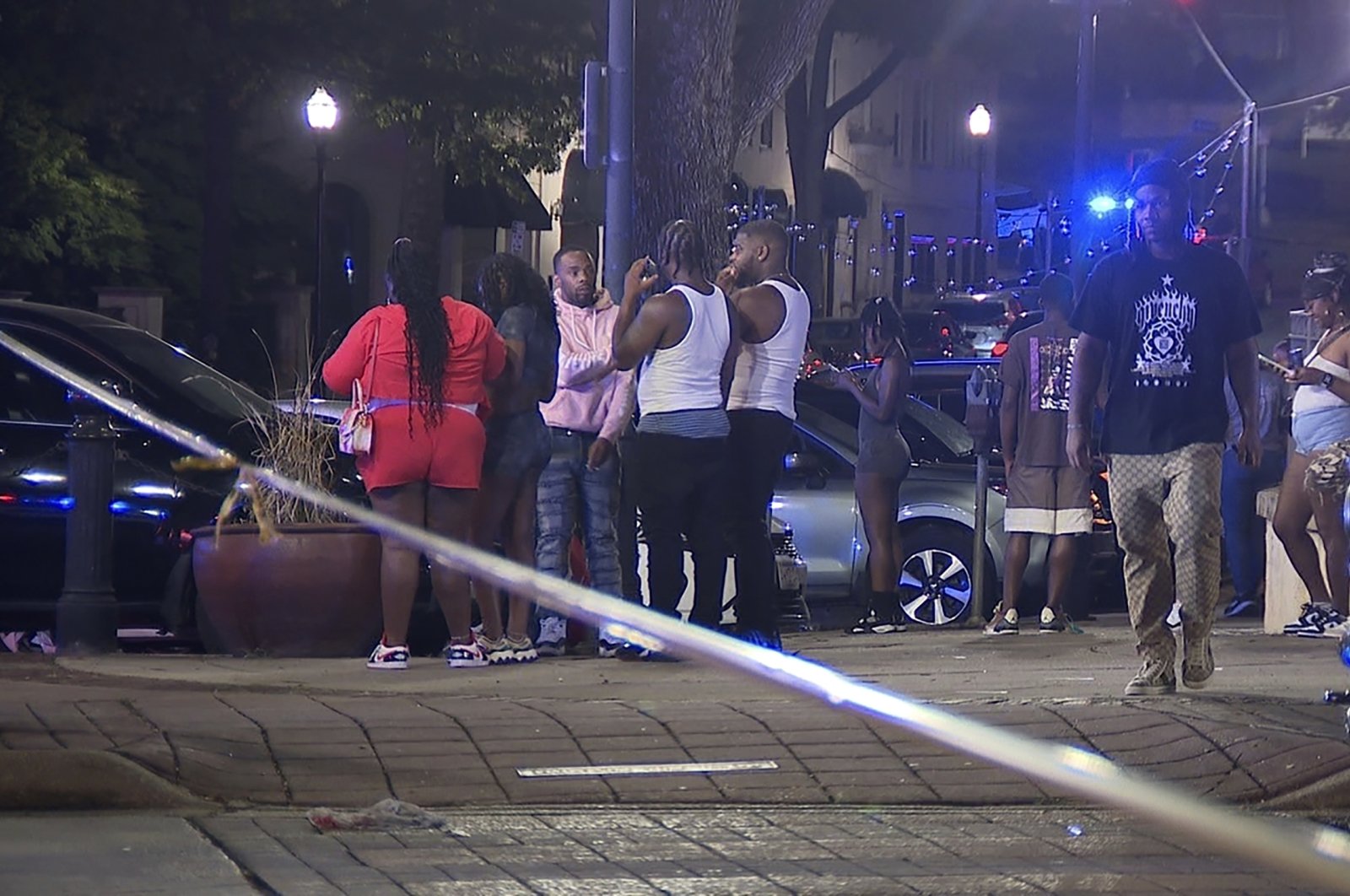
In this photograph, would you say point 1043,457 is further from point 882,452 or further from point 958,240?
point 958,240

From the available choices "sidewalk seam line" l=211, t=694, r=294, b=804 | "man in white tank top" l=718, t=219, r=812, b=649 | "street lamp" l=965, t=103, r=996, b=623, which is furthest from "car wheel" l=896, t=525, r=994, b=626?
"sidewalk seam line" l=211, t=694, r=294, b=804

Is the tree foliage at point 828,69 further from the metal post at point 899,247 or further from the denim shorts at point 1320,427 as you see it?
the denim shorts at point 1320,427

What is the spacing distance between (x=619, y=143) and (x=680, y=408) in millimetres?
2653

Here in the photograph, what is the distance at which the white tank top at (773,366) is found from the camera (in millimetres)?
9539

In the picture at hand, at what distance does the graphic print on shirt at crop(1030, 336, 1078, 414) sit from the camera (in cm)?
1127

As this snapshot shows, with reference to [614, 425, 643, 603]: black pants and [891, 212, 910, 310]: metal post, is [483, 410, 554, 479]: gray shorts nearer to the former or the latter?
[614, 425, 643, 603]: black pants

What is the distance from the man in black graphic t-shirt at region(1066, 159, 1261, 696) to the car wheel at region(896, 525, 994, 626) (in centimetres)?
472

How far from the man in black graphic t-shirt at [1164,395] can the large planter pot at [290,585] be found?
10.5ft

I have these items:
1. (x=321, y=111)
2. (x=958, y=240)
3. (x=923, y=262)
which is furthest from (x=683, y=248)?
(x=958, y=240)

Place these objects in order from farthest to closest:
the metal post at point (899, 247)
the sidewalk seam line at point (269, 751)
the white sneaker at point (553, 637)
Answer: the metal post at point (899, 247), the white sneaker at point (553, 637), the sidewalk seam line at point (269, 751)

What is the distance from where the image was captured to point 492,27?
2853 cm

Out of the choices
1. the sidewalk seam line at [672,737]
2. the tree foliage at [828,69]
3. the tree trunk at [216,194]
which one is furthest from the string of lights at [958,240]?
the tree trunk at [216,194]

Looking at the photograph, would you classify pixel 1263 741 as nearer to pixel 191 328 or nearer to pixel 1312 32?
pixel 191 328

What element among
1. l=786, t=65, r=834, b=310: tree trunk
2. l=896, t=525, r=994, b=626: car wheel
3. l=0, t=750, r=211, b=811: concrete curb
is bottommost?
l=0, t=750, r=211, b=811: concrete curb
